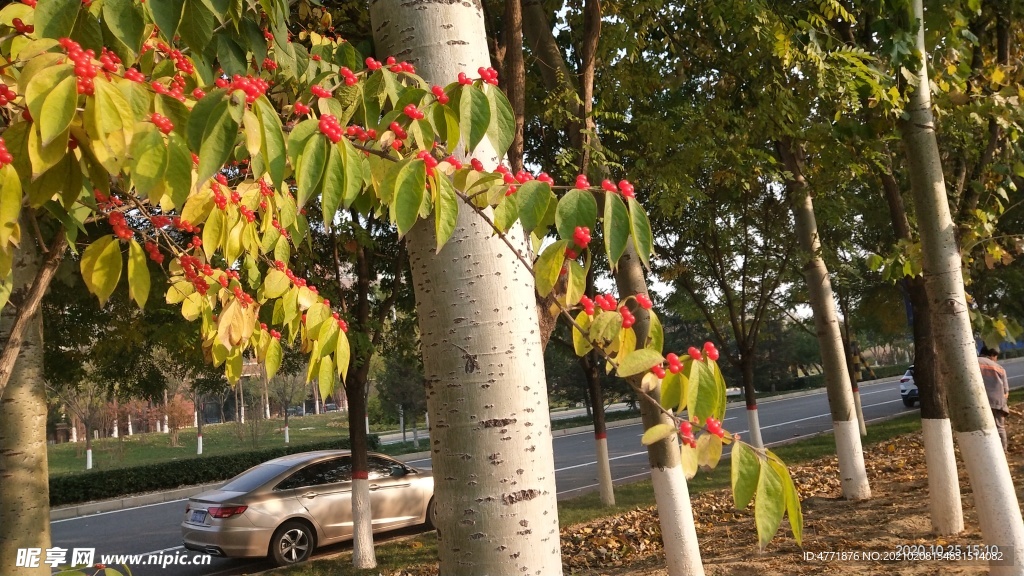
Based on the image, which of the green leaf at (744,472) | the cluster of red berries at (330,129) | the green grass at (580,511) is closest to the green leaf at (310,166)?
the cluster of red berries at (330,129)

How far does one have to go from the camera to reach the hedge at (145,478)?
14906mm

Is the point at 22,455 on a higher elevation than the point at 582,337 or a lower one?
lower

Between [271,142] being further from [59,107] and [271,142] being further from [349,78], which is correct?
[349,78]

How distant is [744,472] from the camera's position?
3.68 ft

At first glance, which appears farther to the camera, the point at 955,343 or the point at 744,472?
the point at 955,343

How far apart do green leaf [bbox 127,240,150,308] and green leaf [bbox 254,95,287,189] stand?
0.46 m

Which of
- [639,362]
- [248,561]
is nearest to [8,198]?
[639,362]

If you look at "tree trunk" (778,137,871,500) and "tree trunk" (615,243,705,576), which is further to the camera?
"tree trunk" (778,137,871,500)

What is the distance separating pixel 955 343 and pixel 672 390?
4400 mm

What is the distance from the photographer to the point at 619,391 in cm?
2950

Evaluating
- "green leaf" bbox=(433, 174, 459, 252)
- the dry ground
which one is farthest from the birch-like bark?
the dry ground

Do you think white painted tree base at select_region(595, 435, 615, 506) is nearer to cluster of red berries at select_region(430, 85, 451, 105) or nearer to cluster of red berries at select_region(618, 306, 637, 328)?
cluster of red berries at select_region(618, 306, 637, 328)

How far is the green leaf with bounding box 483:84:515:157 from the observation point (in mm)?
1366

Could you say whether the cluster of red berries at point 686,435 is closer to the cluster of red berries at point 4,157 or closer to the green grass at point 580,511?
the cluster of red berries at point 4,157
